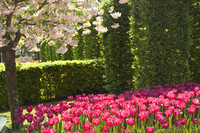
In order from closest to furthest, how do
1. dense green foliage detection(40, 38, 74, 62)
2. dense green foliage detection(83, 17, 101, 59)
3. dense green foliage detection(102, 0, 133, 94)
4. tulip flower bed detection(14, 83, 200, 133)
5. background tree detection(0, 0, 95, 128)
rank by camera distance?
1. tulip flower bed detection(14, 83, 200, 133)
2. background tree detection(0, 0, 95, 128)
3. dense green foliage detection(102, 0, 133, 94)
4. dense green foliage detection(83, 17, 101, 59)
5. dense green foliage detection(40, 38, 74, 62)

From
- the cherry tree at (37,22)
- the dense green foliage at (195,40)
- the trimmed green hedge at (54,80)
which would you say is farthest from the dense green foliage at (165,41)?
the trimmed green hedge at (54,80)

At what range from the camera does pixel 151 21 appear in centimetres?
671

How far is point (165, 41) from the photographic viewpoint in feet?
22.0

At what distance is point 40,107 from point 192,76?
528 cm

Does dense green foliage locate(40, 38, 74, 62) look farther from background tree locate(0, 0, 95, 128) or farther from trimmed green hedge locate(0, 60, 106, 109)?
background tree locate(0, 0, 95, 128)

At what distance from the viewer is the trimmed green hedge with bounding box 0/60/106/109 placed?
9484 mm

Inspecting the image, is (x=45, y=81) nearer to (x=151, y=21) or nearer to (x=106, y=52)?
(x=106, y=52)

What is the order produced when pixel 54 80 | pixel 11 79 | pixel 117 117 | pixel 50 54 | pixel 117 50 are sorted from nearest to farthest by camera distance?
pixel 117 117 → pixel 11 79 → pixel 117 50 → pixel 54 80 → pixel 50 54

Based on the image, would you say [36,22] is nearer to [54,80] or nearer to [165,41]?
[165,41]

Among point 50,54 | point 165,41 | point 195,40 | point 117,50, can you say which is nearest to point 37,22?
point 165,41

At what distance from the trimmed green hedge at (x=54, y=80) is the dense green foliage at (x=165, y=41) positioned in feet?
10.9

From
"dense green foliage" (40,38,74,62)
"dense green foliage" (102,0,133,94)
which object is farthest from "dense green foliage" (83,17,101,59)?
"dense green foliage" (40,38,74,62)

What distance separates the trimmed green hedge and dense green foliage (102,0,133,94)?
68 cm

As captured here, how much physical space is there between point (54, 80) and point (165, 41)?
17.7ft
